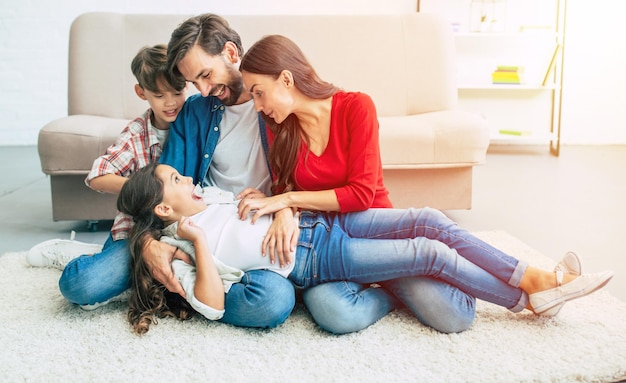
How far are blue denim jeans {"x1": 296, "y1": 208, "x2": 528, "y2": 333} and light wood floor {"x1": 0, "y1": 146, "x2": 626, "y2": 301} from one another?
0.56m

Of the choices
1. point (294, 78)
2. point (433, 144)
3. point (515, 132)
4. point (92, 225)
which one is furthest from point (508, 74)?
point (294, 78)

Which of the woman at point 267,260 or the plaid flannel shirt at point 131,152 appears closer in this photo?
the woman at point 267,260

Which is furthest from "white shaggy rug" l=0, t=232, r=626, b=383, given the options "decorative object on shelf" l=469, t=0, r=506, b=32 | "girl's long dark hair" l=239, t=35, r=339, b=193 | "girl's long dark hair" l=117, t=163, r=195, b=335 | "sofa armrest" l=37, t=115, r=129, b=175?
"decorative object on shelf" l=469, t=0, r=506, b=32

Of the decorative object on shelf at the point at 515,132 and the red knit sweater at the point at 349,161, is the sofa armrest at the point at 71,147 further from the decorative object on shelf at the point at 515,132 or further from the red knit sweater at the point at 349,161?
the decorative object on shelf at the point at 515,132

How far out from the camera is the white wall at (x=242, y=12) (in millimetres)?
5258

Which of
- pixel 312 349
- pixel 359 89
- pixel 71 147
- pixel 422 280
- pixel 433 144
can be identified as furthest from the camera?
pixel 359 89

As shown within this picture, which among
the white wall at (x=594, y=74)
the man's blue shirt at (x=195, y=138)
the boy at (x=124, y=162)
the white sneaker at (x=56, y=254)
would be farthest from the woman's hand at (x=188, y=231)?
the white wall at (x=594, y=74)

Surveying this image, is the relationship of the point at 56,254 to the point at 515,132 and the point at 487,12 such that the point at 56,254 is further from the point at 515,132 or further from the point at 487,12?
the point at 487,12

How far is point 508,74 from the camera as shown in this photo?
5086 mm

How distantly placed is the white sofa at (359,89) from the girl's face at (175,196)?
942 mm

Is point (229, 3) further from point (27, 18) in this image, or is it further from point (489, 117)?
point (489, 117)

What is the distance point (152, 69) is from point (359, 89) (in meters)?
1.47

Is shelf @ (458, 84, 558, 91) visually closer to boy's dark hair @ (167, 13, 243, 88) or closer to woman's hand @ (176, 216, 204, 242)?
boy's dark hair @ (167, 13, 243, 88)

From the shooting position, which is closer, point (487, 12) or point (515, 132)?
point (515, 132)
